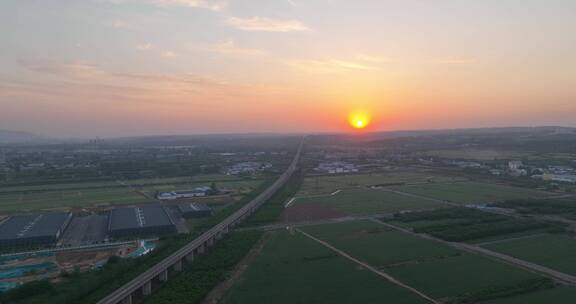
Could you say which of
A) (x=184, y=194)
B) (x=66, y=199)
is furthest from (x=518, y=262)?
(x=66, y=199)

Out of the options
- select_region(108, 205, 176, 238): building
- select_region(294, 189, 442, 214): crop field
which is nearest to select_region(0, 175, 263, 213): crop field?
select_region(108, 205, 176, 238): building

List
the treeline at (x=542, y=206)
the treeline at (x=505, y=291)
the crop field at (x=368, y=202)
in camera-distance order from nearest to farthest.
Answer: the treeline at (x=505, y=291)
the treeline at (x=542, y=206)
the crop field at (x=368, y=202)

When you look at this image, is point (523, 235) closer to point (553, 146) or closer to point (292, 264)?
point (292, 264)

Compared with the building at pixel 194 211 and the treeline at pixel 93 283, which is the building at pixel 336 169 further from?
the treeline at pixel 93 283

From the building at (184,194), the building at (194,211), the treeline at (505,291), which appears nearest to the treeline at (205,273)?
the building at (194,211)

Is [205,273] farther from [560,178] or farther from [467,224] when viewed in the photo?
[560,178]

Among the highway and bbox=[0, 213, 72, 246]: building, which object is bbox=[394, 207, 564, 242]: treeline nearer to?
the highway

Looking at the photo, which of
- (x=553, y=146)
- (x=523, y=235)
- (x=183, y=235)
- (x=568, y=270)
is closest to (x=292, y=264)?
(x=183, y=235)
